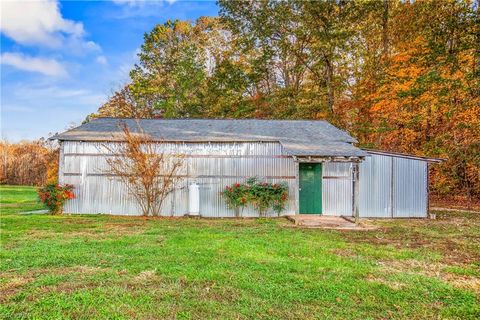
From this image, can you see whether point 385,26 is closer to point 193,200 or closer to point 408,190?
point 408,190

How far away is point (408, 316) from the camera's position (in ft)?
12.5

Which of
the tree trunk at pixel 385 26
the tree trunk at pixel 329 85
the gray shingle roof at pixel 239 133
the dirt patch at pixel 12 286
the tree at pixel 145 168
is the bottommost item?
the dirt patch at pixel 12 286

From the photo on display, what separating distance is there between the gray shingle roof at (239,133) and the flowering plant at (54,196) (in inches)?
76.4

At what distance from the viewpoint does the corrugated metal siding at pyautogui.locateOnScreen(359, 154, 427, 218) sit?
12.9 metres

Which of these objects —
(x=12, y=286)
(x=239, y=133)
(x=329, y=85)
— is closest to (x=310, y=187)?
(x=239, y=133)

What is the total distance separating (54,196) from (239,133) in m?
7.60

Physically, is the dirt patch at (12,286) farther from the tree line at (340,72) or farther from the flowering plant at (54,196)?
the tree line at (340,72)

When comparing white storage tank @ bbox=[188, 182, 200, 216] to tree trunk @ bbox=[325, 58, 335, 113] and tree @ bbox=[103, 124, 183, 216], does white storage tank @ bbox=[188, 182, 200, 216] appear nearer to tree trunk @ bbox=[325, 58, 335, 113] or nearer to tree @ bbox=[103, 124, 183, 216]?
tree @ bbox=[103, 124, 183, 216]

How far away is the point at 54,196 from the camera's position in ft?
40.9

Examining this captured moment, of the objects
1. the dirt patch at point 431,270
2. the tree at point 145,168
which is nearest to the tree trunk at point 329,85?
the tree at point 145,168

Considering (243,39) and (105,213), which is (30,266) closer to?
(105,213)

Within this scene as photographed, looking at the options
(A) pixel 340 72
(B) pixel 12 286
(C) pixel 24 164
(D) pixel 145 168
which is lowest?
(B) pixel 12 286

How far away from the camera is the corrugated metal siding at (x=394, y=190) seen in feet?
42.5

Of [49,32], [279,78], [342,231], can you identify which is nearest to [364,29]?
[279,78]
